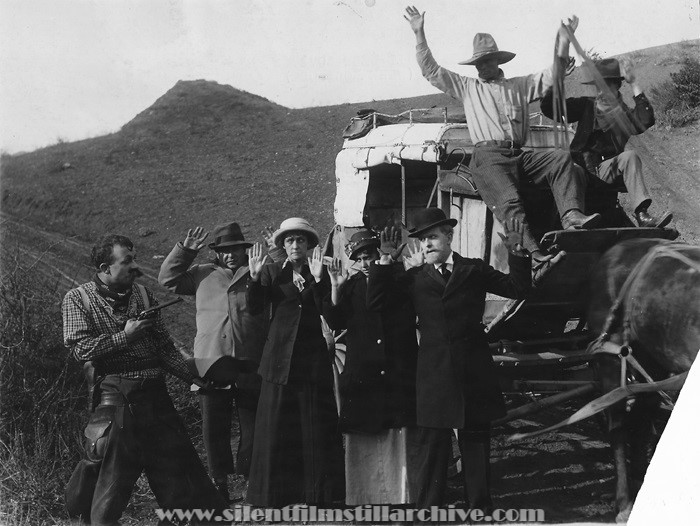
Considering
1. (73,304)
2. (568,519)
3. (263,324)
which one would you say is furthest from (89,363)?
(568,519)

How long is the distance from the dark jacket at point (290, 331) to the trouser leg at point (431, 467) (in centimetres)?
76

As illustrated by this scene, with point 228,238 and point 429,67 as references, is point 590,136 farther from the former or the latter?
point 228,238

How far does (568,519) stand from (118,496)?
104 inches

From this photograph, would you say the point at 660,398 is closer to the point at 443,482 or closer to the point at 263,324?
the point at 443,482

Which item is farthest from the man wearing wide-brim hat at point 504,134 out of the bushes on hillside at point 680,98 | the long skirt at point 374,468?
the bushes on hillside at point 680,98

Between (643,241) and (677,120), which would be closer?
(643,241)

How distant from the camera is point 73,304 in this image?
3.93m

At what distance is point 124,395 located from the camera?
3979 mm

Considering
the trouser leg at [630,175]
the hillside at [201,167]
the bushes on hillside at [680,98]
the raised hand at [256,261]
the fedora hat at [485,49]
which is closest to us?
the raised hand at [256,261]

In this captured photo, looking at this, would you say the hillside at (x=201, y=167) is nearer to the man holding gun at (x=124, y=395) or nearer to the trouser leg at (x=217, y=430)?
the trouser leg at (x=217, y=430)

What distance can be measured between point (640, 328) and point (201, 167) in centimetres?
1654

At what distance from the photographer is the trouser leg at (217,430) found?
16.3 feet

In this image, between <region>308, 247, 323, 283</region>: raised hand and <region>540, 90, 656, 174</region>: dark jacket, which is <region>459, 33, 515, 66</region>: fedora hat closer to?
<region>540, 90, 656, 174</region>: dark jacket

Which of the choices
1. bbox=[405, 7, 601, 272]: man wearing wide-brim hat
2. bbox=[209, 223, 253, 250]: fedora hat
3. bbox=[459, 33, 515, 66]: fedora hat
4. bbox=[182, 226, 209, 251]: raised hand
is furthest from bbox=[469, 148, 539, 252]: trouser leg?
bbox=[182, 226, 209, 251]: raised hand
